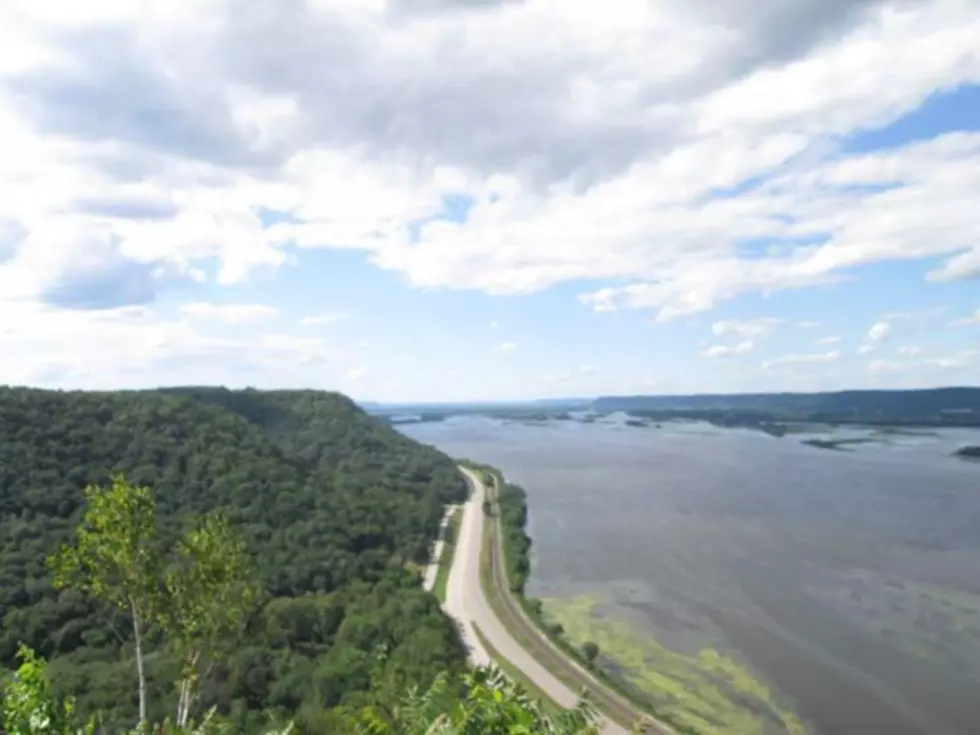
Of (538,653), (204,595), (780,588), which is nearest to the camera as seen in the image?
(204,595)

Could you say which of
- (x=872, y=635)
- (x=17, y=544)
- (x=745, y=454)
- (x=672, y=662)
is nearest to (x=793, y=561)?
(x=872, y=635)

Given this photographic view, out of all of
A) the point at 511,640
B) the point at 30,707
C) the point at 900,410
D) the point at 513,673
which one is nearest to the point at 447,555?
the point at 511,640

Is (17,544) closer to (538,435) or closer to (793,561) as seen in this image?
(793,561)

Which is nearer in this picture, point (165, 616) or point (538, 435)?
point (165, 616)

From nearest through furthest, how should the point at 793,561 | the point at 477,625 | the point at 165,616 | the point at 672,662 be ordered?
the point at 165,616 → the point at 672,662 → the point at 477,625 → the point at 793,561

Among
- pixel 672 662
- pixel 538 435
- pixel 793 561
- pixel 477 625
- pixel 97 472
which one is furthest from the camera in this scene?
pixel 538 435

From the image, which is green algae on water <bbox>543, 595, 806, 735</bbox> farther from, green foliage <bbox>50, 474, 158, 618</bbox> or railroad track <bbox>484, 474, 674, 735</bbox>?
green foliage <bbox>50, 474, 158, 618</bbox>

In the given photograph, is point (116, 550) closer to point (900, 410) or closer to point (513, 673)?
point (513, 673)

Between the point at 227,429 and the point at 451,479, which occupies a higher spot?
the point at 227,429

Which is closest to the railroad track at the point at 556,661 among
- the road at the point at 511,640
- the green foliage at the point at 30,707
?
the road at the point at 511,640
